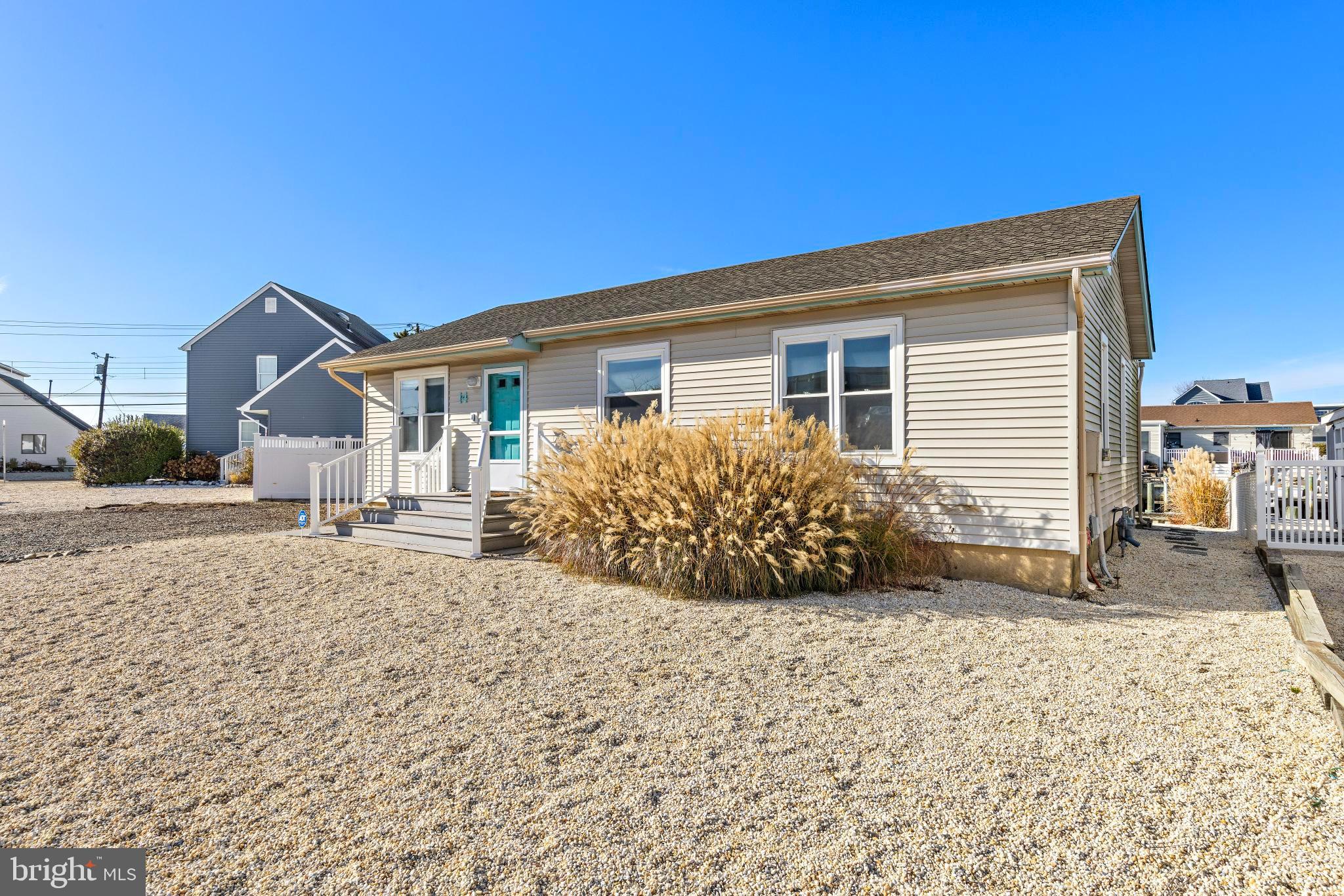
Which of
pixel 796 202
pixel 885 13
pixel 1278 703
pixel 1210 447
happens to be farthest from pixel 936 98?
pixel 1210 447

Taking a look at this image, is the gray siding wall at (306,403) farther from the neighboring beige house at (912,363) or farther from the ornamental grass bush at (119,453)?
the neighboring beige house at (912,363)

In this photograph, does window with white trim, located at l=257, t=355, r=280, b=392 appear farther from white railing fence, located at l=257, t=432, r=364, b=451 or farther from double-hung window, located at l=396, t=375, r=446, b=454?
double-hung window, located at l=396, t=375, r=446, b=454

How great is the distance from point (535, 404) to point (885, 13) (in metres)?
8.35

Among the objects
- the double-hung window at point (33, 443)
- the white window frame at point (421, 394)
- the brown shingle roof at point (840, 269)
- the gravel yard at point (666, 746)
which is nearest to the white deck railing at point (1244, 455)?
the brown shingle roof at point (840, 269)

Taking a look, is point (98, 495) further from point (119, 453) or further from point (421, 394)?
point (421, 394)

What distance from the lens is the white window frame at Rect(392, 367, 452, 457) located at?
10609mm

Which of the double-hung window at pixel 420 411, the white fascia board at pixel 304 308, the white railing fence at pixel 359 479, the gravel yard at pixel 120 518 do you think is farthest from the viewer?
the white fascia board at pixel 304 308

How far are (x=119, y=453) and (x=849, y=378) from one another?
24515mm

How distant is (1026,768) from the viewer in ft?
8.66

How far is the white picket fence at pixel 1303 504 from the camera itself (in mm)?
8484

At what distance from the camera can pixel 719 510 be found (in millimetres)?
5629

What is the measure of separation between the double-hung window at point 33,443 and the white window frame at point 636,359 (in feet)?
129

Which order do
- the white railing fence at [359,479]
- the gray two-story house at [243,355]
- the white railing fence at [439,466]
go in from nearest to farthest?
the white railing fence at [359,479] → the white railing fence at [439,466] → the gray two-story house at [243,355]

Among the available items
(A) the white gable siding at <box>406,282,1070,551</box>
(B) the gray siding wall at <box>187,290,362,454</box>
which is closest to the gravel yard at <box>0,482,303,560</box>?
(B) the gray siding wall at <box>187,290,362,454</box>
